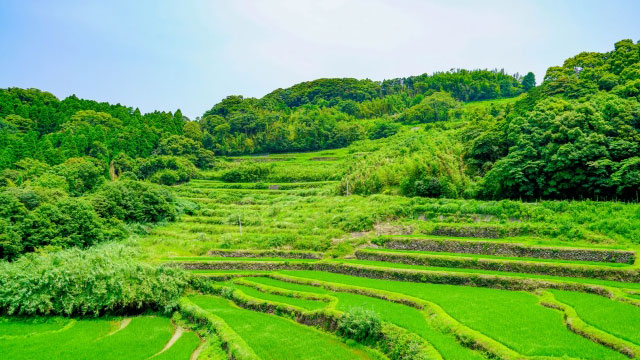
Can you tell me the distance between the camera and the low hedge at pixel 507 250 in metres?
20.0

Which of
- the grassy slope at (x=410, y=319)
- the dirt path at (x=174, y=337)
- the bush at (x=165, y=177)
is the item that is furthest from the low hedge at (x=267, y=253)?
the bush at (x=165, y=177)

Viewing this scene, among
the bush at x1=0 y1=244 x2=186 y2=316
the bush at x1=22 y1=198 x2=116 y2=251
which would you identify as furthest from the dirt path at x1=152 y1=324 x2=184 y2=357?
the bush at x1=22 y1=198 x2=116 y2=251

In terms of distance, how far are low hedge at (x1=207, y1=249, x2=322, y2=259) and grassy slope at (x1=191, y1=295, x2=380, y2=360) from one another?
1072 centimetres

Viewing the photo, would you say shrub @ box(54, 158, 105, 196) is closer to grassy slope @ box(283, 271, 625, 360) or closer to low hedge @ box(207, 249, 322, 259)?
low hedge @ box(207, 249, 322, 259)

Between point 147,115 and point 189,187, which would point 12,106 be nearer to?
point 147,115

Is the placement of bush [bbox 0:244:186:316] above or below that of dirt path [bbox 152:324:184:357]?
above

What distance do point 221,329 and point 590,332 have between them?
48.2 ft

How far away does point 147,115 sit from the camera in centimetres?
10019

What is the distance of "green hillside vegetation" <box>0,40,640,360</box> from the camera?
15.7m

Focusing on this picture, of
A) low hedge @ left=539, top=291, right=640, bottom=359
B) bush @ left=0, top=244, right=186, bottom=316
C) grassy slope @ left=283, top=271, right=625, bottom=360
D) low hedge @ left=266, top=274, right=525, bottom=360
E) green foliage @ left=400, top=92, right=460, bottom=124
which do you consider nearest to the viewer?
low hedge @ left=539, top=291, right=640, bottom=359

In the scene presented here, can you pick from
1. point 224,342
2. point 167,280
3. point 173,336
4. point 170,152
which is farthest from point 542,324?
point 170,152

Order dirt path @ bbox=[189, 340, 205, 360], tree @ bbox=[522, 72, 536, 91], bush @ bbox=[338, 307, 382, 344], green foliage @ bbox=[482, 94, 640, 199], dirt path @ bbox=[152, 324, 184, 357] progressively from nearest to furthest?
bush @ bbox=[338, 307, 382, 344] < dirt path @ bbox=[189, 340, 205, 360] < dirt path @ bbox=[152, 324, 184, 357] < green foliage @ bbox=[482, 94, 640, 199] < tree @ bbox=[522, 72, 536, 91]

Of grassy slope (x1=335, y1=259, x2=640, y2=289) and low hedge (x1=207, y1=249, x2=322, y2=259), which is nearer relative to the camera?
grassy slope (x1=335, y1=259, x2=640, y2=289)

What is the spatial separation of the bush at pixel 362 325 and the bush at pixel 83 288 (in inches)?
514
